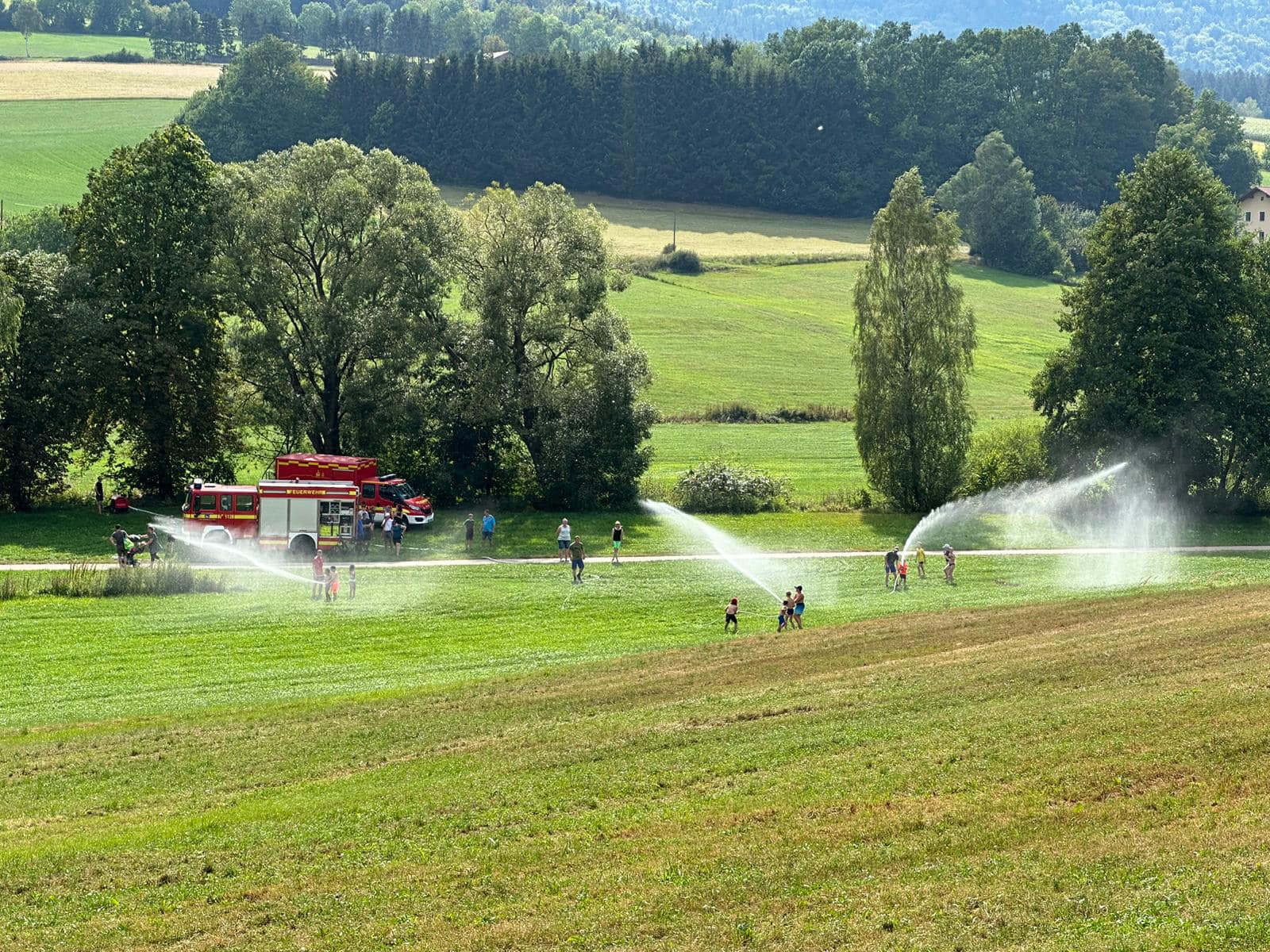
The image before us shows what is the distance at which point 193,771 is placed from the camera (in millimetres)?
29094

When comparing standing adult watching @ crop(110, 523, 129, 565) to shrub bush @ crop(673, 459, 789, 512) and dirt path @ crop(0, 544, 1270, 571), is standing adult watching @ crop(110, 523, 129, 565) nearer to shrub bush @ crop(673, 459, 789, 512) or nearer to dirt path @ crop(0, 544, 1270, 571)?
dirt path @ crop(0, 544, 1270, 571)

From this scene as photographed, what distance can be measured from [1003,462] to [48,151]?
145 meters

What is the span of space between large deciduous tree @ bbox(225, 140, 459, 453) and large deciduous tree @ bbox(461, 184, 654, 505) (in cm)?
240

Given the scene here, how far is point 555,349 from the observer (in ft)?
237

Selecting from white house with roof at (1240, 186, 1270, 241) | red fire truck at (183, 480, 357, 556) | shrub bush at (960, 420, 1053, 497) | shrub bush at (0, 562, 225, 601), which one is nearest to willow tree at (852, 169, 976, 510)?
shrub bush at (960, 420, 1053, 497)

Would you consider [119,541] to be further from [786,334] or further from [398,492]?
[786,334]

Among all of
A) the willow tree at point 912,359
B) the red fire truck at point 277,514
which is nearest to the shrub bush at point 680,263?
the willow tree at point 912,359

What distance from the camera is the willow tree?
233ft

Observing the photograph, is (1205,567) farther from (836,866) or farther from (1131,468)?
(836,866)

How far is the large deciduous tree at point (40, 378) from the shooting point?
66.6m

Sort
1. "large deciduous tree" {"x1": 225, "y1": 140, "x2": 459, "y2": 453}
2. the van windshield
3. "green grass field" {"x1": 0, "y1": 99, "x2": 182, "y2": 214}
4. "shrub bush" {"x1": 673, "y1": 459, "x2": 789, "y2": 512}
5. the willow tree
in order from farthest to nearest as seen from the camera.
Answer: "green grass field" {"x1": 0, "y1": 99, "x2": 182, "y2": 214}
the willow tree
"shrub bush" {"x1": 673, "y1": 459, "x2": 789, "y2": 512}
"large deciduous tree" {"x1": 225, "y1": 140, "x2": 459, "y2": 453}
the van windshield

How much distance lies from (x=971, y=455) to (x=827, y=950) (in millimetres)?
58077

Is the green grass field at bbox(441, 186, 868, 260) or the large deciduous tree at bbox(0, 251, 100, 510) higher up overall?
the green grass field at bbox(441, 186, 868, 260)

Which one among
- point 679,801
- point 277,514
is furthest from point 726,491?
point 679,801
